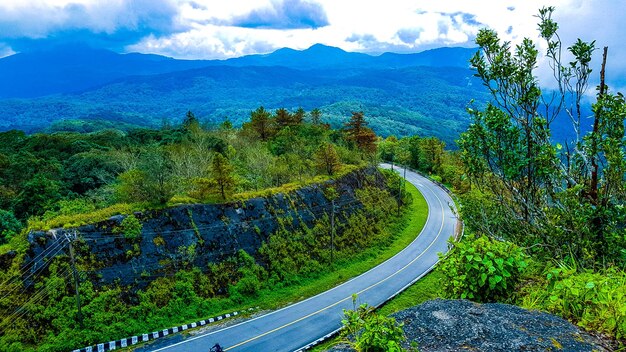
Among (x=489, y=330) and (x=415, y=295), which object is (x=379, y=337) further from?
(x=415, y=295)

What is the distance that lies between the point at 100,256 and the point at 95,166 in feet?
44.2

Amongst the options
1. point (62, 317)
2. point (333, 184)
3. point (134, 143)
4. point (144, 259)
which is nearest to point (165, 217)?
point (144, 259)

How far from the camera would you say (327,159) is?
35.4m

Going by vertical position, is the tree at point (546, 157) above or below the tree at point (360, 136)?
above

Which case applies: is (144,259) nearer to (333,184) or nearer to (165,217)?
(165,217)

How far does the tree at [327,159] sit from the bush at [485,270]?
30.2 metres

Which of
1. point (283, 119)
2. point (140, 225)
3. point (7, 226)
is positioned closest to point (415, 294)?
point (140, 225)

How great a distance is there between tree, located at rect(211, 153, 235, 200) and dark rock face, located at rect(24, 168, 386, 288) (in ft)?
3.47

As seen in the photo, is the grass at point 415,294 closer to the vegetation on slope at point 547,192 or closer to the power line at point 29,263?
the vegetation on slope at point 547,192

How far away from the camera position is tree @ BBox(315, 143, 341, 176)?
35344 millimetres

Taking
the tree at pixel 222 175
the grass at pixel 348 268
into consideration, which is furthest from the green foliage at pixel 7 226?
the grass at pixel 348 268

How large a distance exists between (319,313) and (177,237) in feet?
33.4

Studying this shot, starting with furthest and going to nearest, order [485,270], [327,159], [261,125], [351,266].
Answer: [261,125] < [327,159] < [351,266] < [485,270]

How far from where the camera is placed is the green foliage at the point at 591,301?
3.63 meters
